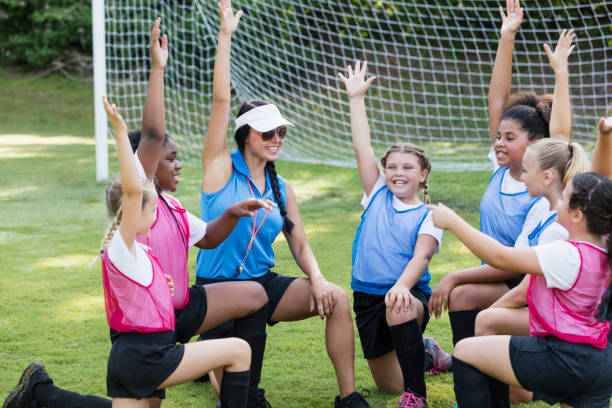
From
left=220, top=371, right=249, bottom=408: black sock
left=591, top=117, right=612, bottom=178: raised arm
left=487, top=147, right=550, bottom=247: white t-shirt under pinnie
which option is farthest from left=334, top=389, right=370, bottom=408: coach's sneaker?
left=591, top=117, right=612, bottom=178: raised arm

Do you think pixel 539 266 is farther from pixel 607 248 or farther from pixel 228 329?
pixel 228 329

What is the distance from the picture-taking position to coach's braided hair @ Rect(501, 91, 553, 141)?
3.49 m

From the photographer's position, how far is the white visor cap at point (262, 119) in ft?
11.6

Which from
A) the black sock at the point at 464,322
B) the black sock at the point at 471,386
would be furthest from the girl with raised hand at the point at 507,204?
the black sock at the point at 471,386

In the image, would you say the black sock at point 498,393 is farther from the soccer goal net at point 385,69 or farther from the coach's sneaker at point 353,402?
the soccer goal net at point 385,69

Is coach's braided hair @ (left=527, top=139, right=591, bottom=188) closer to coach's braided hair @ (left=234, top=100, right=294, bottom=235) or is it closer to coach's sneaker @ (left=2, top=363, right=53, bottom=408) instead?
coach's braided hair @ (left=234, top=100, right=294, bottom=235)

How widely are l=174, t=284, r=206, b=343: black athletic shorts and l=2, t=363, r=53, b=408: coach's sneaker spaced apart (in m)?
0.60

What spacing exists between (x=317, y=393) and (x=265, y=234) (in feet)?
2.62

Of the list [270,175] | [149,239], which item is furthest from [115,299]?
[270,175]

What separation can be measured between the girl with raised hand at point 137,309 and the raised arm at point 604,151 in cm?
163

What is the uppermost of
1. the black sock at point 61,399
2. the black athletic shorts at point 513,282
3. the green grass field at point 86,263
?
the black athletic shorts at point 513,282

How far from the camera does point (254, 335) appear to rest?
10.9 feet

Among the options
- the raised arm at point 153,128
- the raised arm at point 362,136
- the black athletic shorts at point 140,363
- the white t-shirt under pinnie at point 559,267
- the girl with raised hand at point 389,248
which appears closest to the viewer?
the white t-shirt under pinnie at point 559,267

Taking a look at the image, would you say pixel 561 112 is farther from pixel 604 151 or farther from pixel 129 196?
pixel 129 196
